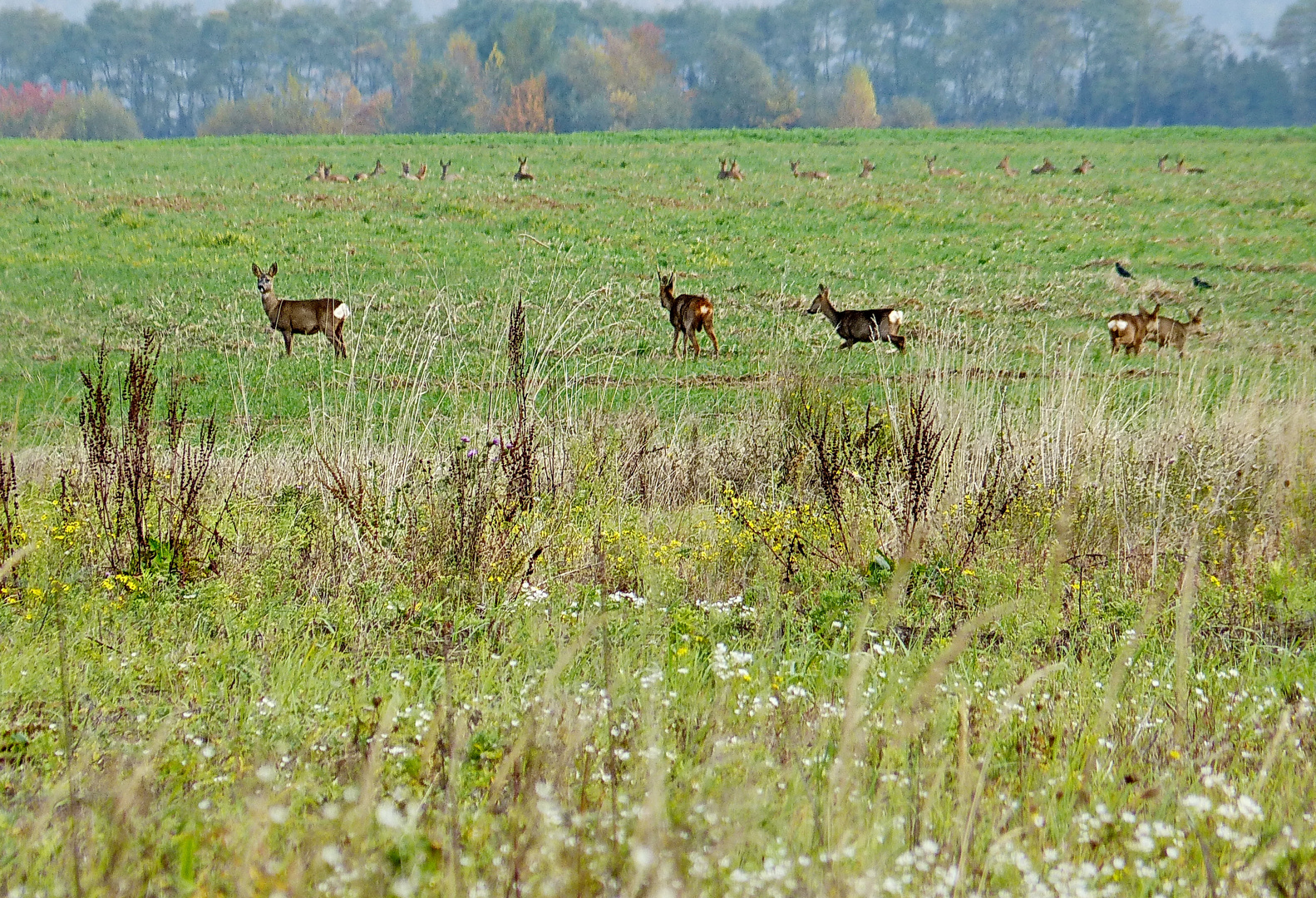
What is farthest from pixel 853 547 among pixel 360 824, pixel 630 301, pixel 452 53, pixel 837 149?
pixel 452 53

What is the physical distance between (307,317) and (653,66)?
299ft

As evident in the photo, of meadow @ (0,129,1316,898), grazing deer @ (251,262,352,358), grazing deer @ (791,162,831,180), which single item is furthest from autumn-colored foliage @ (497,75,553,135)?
meadow @ (0,129,1316,898)

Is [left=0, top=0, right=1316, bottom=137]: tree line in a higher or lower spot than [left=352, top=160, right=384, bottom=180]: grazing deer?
higher

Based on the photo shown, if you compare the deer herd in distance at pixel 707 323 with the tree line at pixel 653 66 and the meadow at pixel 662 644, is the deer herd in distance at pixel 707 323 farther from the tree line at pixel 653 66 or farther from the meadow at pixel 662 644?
the tree line at pixel 653 66

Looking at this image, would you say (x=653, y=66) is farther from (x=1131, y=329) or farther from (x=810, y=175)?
(x=1131, y=329)

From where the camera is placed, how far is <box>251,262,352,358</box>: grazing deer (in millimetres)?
13609

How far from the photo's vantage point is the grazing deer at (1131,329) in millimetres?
13898

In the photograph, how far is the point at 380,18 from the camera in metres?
127

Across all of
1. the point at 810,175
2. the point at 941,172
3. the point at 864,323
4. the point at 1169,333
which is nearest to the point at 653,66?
the point at 941,172

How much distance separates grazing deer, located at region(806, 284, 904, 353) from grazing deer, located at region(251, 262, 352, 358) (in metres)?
6.35

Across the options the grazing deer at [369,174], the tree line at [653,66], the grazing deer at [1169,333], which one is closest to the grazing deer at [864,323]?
the grazing deer at [1169,333]

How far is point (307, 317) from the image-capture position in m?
13.8

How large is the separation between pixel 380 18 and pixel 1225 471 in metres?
136

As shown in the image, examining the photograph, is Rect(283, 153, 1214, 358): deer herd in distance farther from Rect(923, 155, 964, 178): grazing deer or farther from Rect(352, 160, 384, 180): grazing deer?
Rect(923, 155, 964, 178): grazing deer
